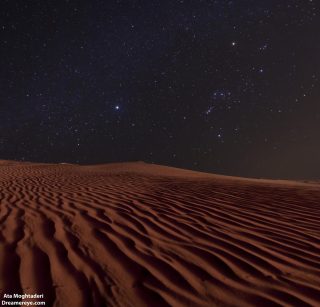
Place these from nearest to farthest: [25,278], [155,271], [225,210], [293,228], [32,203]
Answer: [25,278], [155,271], [293,228], [225,210], [32,203]

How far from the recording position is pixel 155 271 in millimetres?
2436

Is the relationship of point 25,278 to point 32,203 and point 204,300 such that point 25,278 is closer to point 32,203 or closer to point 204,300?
point 204,300

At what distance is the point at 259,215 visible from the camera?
4.39m

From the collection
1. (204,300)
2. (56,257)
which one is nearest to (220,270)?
(204,300)

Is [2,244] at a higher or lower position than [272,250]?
higher

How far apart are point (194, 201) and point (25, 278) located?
141 inches

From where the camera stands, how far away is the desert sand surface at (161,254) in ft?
6.89

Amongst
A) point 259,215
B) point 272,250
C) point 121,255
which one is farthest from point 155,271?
point 259,215

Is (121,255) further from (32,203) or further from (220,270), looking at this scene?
(32,203)

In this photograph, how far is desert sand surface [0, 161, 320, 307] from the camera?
2.10 metres

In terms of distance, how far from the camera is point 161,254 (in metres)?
2.78

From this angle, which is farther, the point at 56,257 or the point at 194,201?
the point at 194,201

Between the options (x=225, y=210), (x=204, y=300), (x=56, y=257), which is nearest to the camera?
(x=204, y=300)

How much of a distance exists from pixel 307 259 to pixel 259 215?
1.62 m
